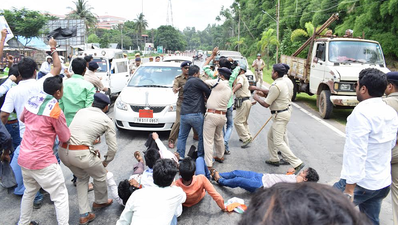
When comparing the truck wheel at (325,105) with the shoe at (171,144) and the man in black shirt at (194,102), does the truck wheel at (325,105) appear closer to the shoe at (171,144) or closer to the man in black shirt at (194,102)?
the shoe at (171,144)

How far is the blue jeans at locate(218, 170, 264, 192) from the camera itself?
418 cm

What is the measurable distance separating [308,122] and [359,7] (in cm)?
1575

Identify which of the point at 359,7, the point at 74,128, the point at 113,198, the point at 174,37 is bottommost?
the point at 113,198

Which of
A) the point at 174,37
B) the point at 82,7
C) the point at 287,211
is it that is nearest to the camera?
the point at 287,211

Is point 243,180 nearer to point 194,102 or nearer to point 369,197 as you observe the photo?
point 194,102

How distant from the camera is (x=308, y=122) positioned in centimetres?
895

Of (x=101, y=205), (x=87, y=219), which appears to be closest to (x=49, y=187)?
(x=87, y=219)

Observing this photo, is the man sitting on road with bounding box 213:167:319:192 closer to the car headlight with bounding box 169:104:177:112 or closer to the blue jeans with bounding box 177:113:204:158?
the blue jeans with bounding box 177:113:204:158

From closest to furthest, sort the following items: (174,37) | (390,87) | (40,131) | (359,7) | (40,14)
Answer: (40,131) → (390,87) → (359,7) → (40,14) → (174,37)

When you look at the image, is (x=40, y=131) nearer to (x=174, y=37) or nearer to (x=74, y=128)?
(x=74, y=128)

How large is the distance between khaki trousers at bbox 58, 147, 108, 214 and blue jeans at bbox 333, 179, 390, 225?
8.50 ft

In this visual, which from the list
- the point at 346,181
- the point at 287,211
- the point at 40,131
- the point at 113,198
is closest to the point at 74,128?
the point at 40,131

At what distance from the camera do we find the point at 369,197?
2.73 meters

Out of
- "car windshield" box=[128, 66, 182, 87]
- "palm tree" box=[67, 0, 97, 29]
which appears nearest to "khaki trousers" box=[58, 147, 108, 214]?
"car windshield" box=[128, 66, 182, 87]
